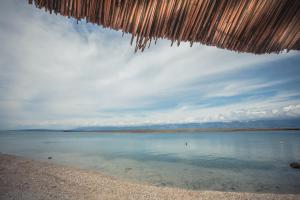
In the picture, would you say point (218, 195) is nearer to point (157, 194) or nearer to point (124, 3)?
point (157, 194)

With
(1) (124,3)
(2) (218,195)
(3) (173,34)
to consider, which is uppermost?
(1) (124,3)

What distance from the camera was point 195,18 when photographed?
1.53 meters

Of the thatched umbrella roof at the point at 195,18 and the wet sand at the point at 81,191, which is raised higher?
the thatched umbrella roof at the point at 195,18

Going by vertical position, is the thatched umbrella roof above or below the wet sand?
above

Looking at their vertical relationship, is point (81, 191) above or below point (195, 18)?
below

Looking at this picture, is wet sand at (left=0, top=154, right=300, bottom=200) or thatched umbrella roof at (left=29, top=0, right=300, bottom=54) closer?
thatched umbrella roof at (left=29, top=0, right=300, bottom=54)

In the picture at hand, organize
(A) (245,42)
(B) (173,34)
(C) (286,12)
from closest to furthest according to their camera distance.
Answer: (C) (286,12) < (B) (173,34) < (A) (245,42)

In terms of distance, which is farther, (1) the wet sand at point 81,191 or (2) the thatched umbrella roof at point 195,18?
(1) the wet sand at point 81,191

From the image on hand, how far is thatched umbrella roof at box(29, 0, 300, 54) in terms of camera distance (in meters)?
1.40

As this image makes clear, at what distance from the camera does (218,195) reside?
28.3ft

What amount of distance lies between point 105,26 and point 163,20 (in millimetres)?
489

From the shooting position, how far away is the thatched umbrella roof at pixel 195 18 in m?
1.40

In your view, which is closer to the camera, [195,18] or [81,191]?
[195,18]

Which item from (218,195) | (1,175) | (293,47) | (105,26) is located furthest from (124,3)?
(1,175)
